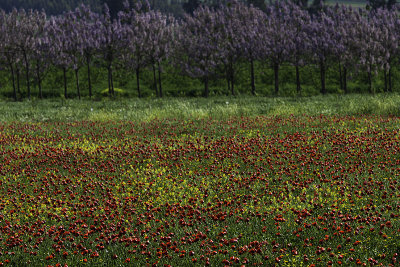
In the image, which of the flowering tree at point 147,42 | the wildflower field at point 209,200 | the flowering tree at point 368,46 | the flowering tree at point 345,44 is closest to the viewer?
the wildflower field at point 209,200

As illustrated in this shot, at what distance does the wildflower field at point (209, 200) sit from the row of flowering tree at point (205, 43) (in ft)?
102

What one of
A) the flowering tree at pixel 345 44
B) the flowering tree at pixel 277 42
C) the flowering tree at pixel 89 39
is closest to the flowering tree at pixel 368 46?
the flowering tree at pixel 345 44

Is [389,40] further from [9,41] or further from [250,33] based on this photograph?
[9,41]

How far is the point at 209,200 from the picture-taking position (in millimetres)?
8711

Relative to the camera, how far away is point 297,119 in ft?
64.1

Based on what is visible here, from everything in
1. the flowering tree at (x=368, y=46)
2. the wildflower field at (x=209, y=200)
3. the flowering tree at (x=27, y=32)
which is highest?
the flowering tree at (x=27, y=32)

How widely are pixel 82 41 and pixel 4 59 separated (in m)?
9.55

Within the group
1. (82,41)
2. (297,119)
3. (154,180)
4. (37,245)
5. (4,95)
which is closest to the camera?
(37,245)

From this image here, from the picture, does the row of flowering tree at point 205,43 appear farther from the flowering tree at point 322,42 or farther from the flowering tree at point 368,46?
the flowering tree at point 368,46

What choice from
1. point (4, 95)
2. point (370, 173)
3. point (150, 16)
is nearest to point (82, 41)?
point (150, 16)

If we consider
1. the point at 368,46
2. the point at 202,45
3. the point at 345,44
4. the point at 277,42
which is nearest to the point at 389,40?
the point at 368,46

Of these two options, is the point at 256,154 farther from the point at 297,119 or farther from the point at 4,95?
the point at 4,95

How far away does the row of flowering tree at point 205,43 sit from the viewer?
45.8 m

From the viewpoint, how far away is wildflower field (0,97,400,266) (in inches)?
269
